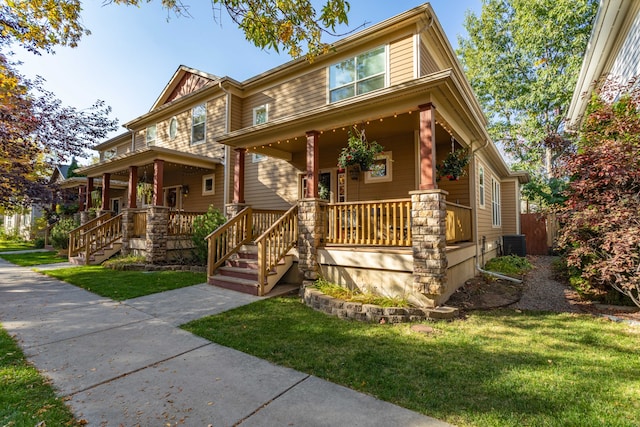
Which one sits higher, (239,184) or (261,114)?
(261,114)

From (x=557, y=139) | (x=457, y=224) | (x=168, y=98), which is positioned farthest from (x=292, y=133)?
(x=168, y=98)

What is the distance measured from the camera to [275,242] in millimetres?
6570

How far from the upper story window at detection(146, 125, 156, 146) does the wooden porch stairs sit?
9.86 metres

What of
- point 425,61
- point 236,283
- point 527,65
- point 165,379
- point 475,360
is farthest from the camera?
point 527,65

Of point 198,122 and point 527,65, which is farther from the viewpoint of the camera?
point 527,65

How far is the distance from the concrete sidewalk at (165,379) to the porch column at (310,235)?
2065 millimetres

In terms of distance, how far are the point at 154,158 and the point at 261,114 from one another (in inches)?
155

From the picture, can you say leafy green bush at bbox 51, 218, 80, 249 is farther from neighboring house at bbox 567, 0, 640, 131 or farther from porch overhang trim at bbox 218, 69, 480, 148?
neighboring house at bbox 567, 0, 640, 131

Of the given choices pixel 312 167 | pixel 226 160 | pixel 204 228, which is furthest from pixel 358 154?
pixel 226 160

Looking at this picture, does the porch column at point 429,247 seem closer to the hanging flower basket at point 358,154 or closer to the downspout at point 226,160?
the hanging flower basket at point 358,154

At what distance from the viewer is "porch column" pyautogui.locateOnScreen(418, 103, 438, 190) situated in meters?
5.01

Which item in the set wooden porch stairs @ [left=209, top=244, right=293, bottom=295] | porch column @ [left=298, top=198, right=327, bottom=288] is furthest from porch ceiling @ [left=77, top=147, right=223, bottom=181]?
porch column @ [left=298, top=198, right=327, bottom=288]

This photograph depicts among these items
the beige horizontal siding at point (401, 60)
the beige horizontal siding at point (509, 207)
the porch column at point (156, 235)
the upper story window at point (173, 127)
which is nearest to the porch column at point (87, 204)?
the upper story window at point (173, 127)

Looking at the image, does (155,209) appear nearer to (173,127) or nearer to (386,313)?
(173,127)
